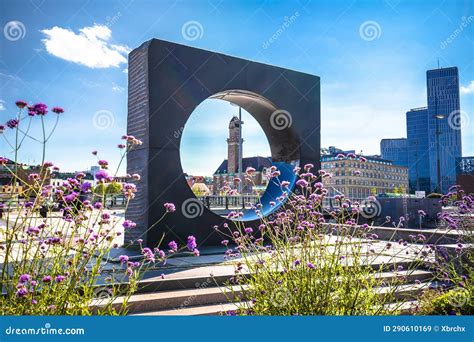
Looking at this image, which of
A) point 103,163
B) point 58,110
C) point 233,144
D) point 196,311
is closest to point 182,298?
point 196,311

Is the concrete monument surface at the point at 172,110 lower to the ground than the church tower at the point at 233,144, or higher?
lower

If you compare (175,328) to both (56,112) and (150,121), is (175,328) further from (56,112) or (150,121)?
(150,121)

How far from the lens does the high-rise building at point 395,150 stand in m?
142

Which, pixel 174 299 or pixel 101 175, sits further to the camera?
pixel 174 299

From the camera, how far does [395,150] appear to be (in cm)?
14425

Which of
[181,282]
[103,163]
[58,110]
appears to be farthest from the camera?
[181,282]

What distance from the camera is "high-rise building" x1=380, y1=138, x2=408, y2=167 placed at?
142 meters

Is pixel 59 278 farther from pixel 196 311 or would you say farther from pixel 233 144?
pixel 233 144

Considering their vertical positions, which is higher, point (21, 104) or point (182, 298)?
point (21, 104)

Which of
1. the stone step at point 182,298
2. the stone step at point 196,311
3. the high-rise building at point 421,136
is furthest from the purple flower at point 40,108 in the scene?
the high-rise building at point 421,136

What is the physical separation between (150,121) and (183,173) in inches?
44.4

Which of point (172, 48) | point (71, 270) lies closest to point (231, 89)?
point (172, 48)

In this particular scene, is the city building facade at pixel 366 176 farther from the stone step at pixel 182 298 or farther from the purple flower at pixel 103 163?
the purple flower at pixel 103 163

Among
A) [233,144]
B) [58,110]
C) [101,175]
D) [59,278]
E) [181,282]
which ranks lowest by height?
[181,282]
